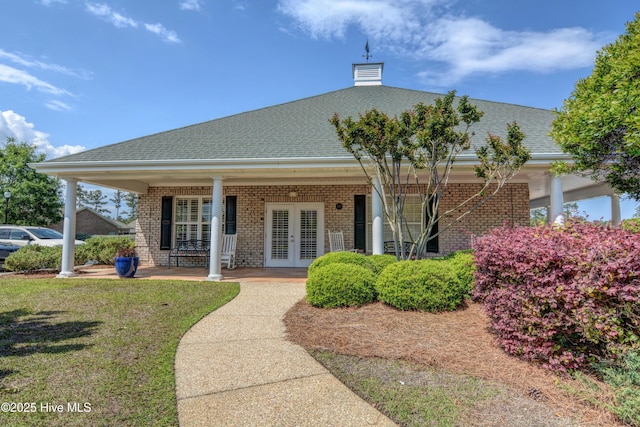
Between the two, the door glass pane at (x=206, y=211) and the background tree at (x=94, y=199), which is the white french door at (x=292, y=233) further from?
the background tree at (x=94, y=199)

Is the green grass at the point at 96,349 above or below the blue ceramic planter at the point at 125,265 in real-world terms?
below

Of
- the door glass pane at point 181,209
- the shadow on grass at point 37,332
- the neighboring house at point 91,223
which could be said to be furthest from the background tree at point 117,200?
the shadow on grass at point 37,332

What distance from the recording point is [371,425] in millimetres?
2270

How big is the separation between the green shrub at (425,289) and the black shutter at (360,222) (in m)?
5.53

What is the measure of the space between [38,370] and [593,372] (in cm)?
503

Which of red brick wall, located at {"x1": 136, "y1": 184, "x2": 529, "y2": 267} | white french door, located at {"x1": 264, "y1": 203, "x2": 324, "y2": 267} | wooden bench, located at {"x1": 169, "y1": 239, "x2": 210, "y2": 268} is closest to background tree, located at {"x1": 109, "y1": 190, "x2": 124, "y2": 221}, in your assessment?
red brick wall, located at {"x1": 136, "y1": 184, "x2": 529, "y2": 267}

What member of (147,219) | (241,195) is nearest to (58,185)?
(147,219)

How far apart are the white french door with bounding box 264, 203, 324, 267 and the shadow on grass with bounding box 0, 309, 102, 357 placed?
674cm

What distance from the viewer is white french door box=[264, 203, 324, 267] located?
1130cm

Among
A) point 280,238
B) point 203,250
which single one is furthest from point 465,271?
point 203,250

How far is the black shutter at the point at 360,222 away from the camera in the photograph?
1082 cm

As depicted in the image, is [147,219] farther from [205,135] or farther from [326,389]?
[326,389]

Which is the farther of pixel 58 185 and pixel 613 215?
pixel 58 185

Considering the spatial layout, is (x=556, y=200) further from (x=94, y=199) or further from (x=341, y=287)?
(x=94, y=199)
